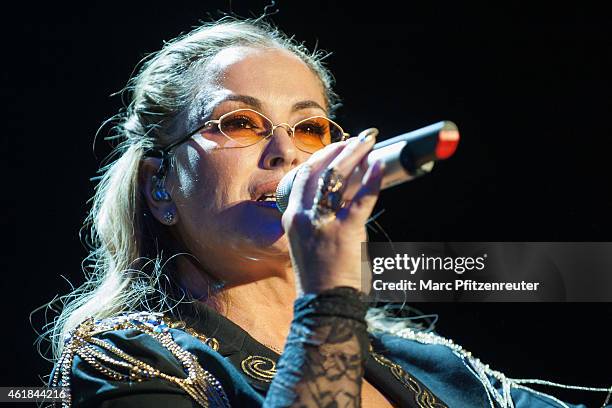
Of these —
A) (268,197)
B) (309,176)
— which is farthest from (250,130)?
(309,176)

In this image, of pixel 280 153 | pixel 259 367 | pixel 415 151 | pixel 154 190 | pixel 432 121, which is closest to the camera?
pixel 415 151

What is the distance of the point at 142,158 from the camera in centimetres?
181

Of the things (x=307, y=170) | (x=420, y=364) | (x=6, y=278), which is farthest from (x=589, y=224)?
(x=6, y=278)

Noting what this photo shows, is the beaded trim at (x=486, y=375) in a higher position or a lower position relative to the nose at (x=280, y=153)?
lower

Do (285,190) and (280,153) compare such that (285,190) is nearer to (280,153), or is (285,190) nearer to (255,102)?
(280,153)

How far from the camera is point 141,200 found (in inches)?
71.6

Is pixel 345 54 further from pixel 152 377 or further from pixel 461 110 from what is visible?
pixel 152 377

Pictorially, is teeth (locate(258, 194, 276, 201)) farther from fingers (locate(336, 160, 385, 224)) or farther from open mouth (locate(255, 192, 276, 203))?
fingers (locate(336, 160, 385, 224))

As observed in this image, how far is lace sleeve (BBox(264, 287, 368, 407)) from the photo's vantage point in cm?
109

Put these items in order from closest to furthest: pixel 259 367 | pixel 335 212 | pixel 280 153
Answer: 1. pixel 335 212
2. pixel 259 367
3. pixel 280 153

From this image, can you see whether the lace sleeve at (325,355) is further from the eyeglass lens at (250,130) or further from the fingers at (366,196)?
the eyeglass lens at (250,130)

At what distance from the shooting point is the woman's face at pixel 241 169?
1562 mm

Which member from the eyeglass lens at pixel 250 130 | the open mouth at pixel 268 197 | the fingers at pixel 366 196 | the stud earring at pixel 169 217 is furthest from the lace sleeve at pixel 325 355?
the stud earring at pixel 169 217

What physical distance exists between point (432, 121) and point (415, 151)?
1.52m
